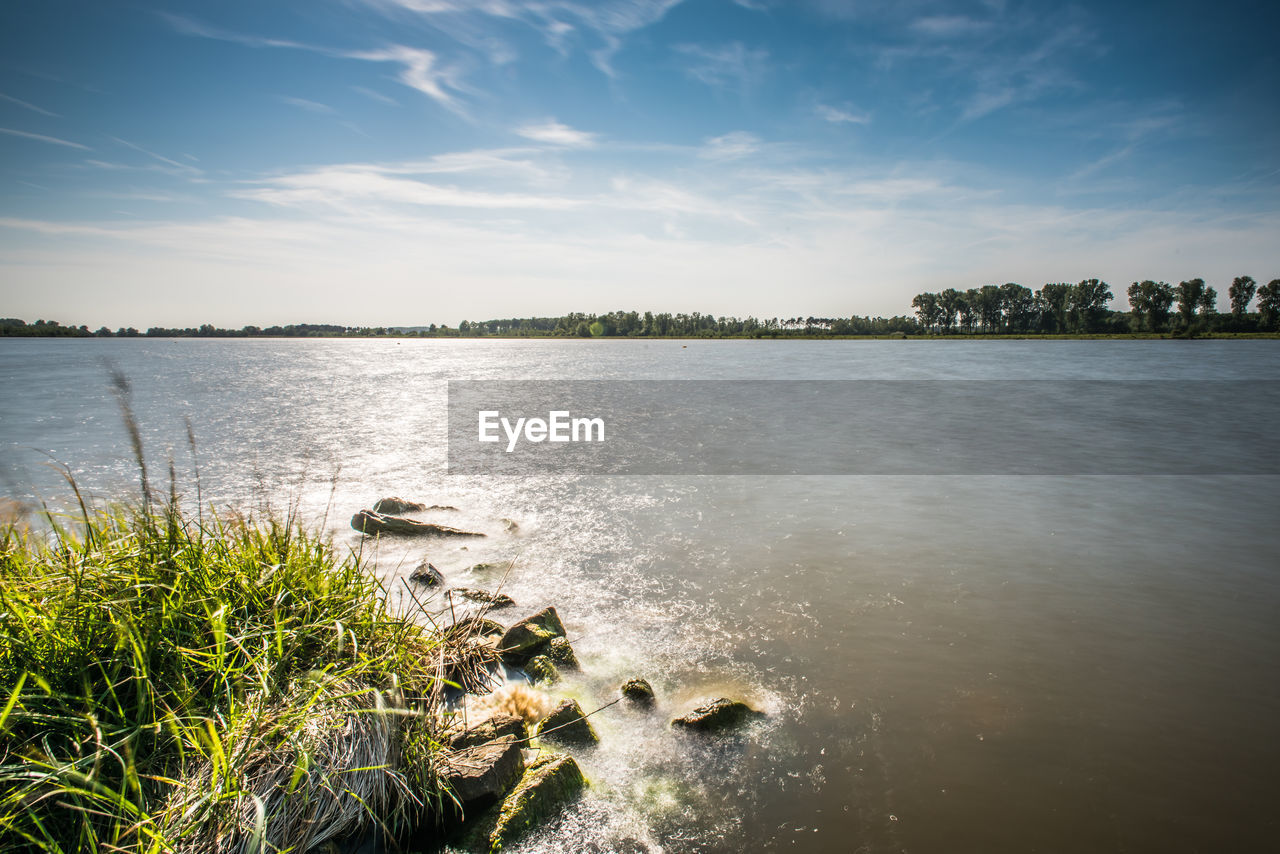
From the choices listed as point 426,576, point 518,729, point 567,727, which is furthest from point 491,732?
point 426,576

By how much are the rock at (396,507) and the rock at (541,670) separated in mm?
8936

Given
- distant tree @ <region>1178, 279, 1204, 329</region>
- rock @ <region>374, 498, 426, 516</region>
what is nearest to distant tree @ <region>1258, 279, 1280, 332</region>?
distant tree @ <region>1178, 279, 1204, 329</region>

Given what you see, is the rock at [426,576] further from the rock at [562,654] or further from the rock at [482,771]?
the rock at [482,771]

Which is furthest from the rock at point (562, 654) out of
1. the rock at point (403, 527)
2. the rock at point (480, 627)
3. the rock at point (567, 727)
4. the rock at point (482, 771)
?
the rock at point (403, 527)

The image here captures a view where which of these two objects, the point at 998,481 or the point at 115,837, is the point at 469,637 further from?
the point at 998,481

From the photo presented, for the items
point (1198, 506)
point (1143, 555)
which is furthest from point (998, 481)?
point (1143, 555)

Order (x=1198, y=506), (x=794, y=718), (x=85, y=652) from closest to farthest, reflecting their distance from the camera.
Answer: (x=85, y=652), (x=794, y=718), (x=1198, y=506)

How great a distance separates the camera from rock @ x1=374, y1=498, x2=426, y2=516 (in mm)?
14961

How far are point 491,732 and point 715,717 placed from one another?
2.43 metres

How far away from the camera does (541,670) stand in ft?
23.8

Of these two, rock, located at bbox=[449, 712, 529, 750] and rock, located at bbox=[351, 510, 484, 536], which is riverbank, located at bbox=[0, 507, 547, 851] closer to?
rock, located at bbox=[449, 712, 529, 750]

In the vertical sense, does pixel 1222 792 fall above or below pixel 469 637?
below

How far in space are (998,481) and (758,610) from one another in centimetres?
1310

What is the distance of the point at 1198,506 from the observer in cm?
1550
